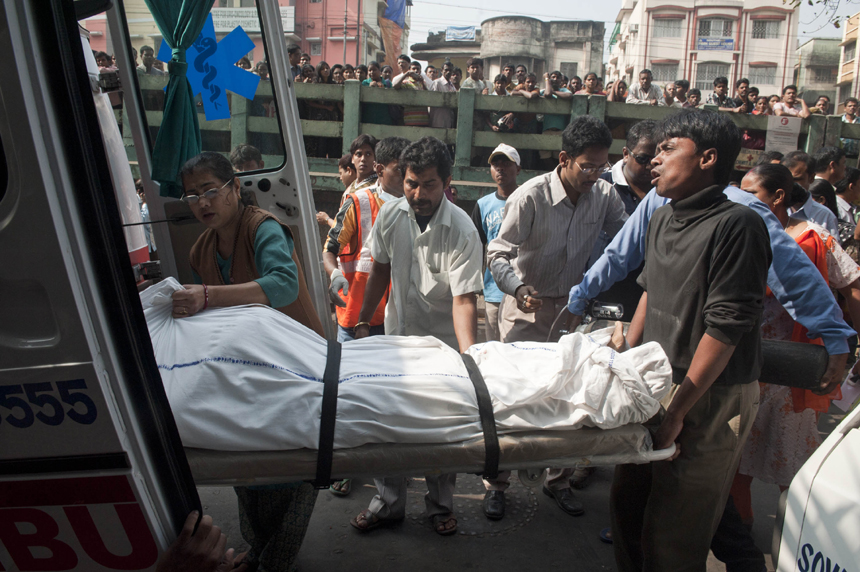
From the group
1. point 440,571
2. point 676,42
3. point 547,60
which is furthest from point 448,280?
point 676,42

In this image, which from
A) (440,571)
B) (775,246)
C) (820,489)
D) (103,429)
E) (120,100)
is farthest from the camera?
(120,100)

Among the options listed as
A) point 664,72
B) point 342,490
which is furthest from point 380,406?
point 664,72

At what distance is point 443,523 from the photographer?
2.92 m

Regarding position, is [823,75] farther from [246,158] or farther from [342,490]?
[342,490]

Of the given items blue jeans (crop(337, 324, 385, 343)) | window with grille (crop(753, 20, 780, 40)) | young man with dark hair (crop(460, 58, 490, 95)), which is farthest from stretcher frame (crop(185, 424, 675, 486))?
Answer: window with grille (crop(753, 20, 780, 40))

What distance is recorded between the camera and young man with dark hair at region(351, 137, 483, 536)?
2742 millimetres

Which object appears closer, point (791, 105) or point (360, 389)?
point (360, 389)

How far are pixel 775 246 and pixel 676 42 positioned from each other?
40.3 metres

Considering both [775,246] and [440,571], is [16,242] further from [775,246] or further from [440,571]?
[775,246]

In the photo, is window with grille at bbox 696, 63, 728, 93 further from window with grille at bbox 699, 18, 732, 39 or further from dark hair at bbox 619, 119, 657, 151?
dark hair at bbox 619, 119, 657, 151

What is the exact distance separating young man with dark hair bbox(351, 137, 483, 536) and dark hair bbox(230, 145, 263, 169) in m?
0.72

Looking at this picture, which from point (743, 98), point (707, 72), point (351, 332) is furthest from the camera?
point (707, 72)

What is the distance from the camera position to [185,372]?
5.58ft

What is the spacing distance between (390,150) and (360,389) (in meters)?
2.42
